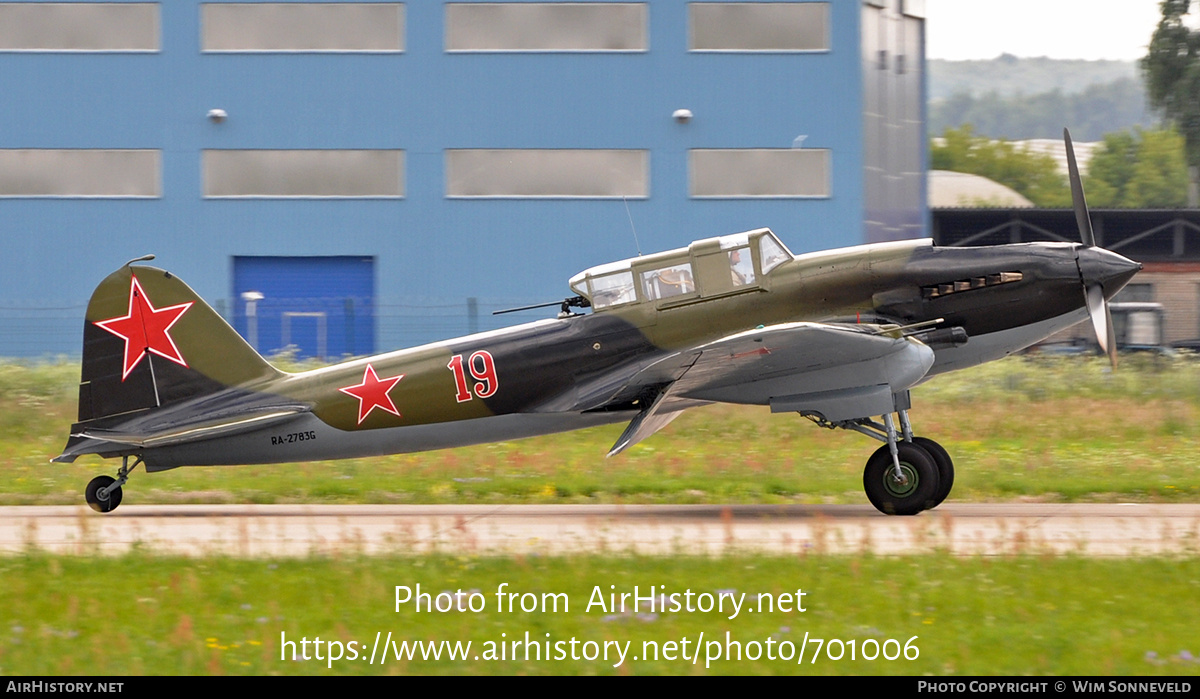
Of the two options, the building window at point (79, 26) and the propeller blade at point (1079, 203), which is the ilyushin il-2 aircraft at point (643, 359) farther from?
the building window at point (79, 26)

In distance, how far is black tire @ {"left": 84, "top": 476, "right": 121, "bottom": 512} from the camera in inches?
522

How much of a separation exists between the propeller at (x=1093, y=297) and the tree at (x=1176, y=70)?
5708cm

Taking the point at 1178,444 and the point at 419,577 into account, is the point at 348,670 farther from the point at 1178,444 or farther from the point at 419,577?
the point at 1178,444

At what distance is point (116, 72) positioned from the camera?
28.6 meters

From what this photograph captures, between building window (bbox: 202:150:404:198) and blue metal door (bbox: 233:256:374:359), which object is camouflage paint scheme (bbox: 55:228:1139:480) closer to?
blue metal door (bbox: 233:256:374:359)

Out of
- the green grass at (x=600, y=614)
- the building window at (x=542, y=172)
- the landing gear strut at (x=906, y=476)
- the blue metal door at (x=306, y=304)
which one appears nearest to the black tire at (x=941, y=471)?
the landing gear strut at (x=906, y=476)

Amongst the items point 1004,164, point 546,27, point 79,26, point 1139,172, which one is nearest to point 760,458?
point 546,27

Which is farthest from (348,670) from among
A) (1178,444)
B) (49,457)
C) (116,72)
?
(116,72)

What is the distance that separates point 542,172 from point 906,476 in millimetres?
17403

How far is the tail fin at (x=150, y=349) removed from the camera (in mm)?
13430

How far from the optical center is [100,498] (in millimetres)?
13273

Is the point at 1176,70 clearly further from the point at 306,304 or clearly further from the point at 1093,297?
the point at 1093,297

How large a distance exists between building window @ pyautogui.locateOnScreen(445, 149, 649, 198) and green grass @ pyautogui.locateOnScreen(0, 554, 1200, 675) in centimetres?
1906

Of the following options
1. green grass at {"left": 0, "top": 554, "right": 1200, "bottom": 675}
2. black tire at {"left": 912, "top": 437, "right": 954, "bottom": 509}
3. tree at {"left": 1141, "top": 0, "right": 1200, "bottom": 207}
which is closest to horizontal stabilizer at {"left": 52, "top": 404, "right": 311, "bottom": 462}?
green grass at {"left": 0, "top": 554, "right": 1200, "bottom": 675}
